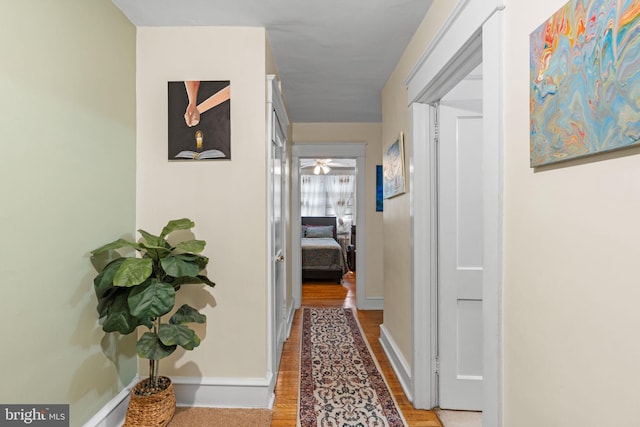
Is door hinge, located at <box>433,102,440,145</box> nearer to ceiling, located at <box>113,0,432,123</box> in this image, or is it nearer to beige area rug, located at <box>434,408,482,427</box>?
ceiling, located at <box>113,0,432,123</box>

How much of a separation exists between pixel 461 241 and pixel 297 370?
5.47ft

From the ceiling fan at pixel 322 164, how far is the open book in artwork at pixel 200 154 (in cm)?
608

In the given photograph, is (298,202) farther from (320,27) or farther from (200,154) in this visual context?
(320,27)

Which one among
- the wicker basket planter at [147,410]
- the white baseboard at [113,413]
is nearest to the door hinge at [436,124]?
the wicker basket planter at [147,410]

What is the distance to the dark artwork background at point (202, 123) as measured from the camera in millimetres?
2150

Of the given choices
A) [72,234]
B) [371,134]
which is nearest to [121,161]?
[72,234]

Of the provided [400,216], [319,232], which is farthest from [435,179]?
[319,232]

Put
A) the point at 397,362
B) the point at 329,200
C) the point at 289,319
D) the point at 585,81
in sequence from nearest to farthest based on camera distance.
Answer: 1. the point at 585,81
2. the point at 397,362
3. the point at 289,319
4. the point at 329,200

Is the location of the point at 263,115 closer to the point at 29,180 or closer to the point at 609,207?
the point at 29,180

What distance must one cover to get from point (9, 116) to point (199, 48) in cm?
120

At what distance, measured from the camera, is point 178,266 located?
1.75 meters

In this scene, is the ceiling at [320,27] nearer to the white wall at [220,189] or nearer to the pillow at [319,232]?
the white wall at [220,189]

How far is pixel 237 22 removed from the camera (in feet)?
6.91

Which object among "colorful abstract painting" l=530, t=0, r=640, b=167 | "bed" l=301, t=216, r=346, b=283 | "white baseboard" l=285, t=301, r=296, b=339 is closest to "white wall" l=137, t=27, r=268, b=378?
"white baseboard" l=285, t=301, r=296, b=339
